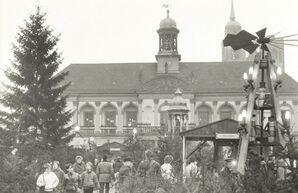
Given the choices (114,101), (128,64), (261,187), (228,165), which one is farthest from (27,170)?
(128,64)

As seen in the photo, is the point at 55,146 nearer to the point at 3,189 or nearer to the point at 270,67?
the point at 3,189

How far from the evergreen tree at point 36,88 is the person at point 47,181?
19.4 meters

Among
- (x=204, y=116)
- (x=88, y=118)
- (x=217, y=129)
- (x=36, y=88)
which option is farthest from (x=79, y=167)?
(x=88, y=118)

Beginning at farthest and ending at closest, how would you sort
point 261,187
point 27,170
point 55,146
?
point 55,146 < point 27,170 < point 261,187

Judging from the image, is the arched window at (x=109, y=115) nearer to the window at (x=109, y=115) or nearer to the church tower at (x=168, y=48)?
the window at (x=109, y=115)

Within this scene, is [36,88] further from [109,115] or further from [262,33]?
[109,115]

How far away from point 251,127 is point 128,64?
61.4m

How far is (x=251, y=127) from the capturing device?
593 inches

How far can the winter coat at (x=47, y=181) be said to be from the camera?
700 inches

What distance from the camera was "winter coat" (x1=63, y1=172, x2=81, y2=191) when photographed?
1925cm

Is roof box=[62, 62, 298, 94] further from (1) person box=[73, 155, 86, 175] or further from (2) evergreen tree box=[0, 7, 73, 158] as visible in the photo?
(1) person box=[73, 155, 86, 175]

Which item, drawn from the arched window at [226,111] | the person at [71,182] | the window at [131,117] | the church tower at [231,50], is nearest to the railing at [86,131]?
the window at [131,117]

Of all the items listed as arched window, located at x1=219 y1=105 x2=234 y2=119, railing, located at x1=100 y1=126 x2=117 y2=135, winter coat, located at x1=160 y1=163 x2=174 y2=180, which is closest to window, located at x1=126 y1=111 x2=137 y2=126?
railing, located at x1=100 y1=126 x2=117 y2=135

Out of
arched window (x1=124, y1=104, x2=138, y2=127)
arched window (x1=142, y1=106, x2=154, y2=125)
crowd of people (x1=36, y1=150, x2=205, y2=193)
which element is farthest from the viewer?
arched window (x1=124, y1=104, x2=138, y2=127)
